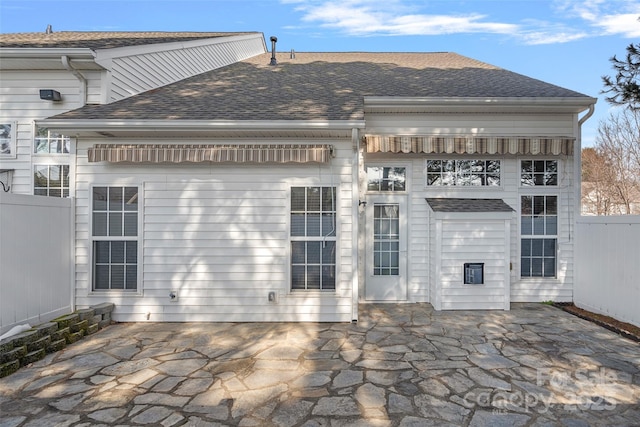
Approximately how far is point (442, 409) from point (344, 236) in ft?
9.30

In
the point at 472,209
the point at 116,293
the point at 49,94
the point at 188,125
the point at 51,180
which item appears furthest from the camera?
the point at 472,209

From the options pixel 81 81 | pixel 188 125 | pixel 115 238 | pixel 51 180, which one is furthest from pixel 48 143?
pixel 188 125

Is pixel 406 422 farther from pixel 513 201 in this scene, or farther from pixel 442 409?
pixel 513 201

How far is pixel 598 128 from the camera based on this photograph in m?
15.0

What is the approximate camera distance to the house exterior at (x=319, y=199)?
528 centimetres

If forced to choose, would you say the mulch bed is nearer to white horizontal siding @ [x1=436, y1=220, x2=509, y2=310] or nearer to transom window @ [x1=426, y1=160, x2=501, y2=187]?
white horizontal siding @ [x1=436, y1=220, x2=509, y2=310]

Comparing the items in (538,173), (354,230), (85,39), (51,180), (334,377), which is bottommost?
(334,377)

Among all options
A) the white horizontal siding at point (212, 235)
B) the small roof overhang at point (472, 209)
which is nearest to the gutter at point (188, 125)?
the white horizontal siding at point (212, 235)

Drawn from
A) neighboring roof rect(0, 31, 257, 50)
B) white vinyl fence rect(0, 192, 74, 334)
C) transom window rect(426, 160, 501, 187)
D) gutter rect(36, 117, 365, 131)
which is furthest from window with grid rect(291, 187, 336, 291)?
neighboring roof rect(0, 31, 257, 50)

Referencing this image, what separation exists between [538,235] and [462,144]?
7.88 ft

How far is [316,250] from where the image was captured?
539 cm

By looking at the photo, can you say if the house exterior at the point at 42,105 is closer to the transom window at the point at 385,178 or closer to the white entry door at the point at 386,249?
the transom window at the point at 385,178

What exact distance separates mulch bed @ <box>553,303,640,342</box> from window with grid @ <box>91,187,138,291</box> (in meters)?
7.28

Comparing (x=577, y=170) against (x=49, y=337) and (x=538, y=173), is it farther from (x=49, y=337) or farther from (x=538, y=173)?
(x=49, y=337)
